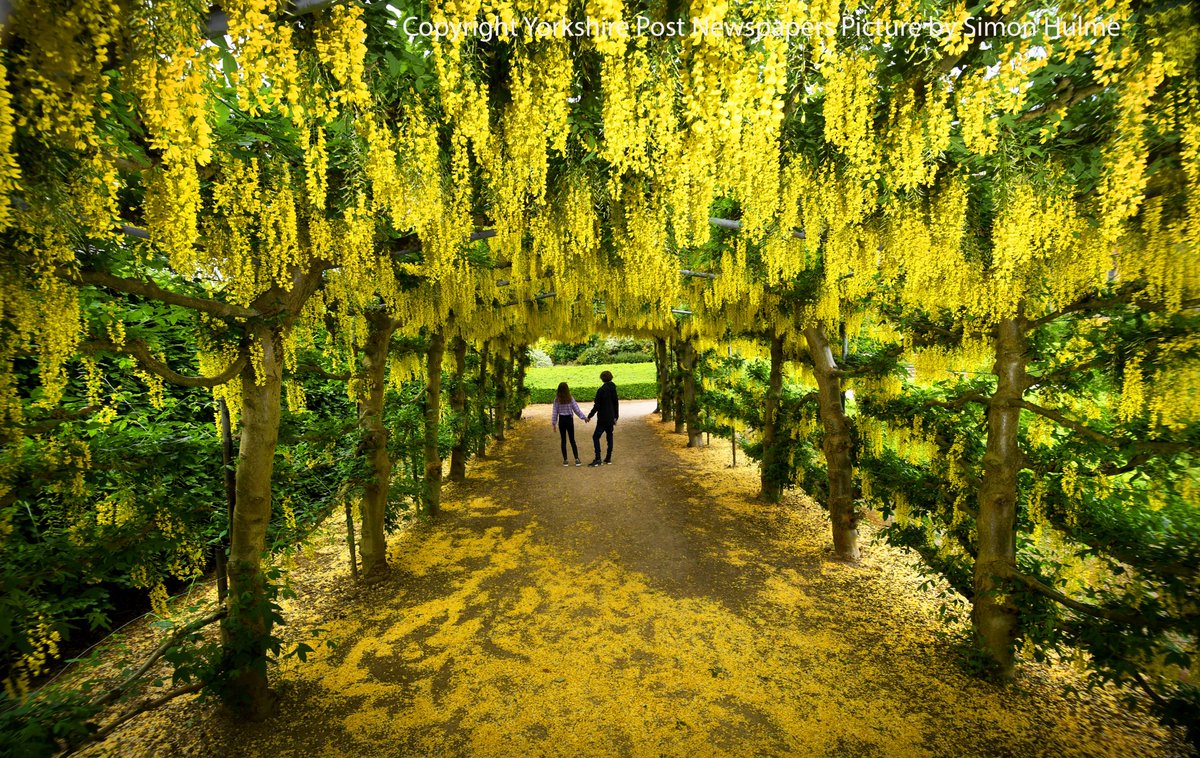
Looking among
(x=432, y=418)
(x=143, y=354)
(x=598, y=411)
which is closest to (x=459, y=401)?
(x=432, y=418)

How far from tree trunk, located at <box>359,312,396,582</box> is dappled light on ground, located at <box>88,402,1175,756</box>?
0.30 metres

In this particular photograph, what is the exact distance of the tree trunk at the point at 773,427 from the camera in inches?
267

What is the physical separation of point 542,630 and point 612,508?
313cm

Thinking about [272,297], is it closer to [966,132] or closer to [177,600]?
[177,600]

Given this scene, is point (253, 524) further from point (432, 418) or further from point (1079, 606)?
point (1079, 606)

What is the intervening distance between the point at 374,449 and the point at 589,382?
15473mm

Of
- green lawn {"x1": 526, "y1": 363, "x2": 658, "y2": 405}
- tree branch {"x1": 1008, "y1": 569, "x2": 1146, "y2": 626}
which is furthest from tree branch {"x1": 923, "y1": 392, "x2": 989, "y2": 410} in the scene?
green lawn {"x1": 526, "y1": 363, "x2": 658, "y2": 405}

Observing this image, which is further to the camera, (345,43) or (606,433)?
(606,433)

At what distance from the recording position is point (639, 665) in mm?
3400

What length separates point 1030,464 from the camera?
127 inches

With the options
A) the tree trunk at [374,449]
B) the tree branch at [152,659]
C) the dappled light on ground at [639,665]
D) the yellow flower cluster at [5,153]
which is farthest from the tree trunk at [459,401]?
the yellow flower cluster at [5,153]

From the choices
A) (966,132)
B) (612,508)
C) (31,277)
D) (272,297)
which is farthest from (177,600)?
(966,132)

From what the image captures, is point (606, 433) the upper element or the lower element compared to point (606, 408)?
lower

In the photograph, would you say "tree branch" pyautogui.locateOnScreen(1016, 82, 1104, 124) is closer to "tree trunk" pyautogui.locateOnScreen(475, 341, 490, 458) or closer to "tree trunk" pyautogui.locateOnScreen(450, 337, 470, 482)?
"tree trunk" pyautogui.locateOnScreen(450, 337, 470, 482)
